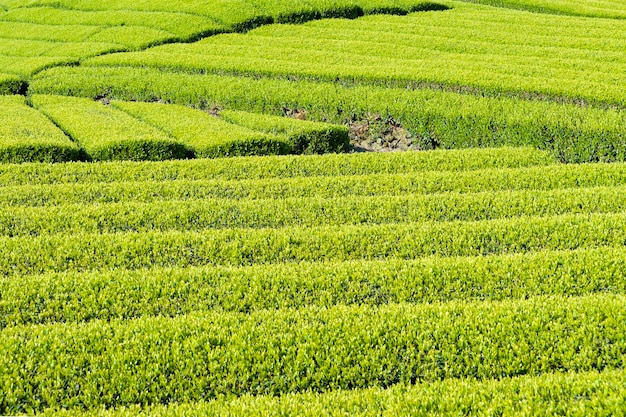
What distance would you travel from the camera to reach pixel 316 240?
11250mm

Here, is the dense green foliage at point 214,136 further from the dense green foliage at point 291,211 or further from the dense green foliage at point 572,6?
the dense green foliage at point 572,6

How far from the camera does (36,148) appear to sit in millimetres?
17422

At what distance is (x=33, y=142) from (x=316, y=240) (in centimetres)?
1061

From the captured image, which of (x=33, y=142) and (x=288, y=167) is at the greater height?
(x=33, y=142)

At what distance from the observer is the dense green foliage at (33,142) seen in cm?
1739

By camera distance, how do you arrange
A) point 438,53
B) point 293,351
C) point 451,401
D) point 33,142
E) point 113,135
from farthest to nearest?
point 438,53, point 113,135, point 33,142, point 293,351, point 451,401

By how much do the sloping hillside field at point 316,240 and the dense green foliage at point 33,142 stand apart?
75mm

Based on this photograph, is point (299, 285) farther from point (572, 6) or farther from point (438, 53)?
point (572, 6)

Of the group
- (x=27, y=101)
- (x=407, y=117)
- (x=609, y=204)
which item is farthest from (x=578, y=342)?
(x=27, y=101)

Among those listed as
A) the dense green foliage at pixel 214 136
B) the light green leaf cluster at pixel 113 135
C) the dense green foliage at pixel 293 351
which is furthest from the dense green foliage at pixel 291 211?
the dense green foliage at pixel 214 136

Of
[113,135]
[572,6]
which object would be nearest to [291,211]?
[113,135]

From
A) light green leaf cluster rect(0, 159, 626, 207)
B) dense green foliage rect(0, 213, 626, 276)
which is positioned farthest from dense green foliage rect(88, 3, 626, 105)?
dense green foliage rect(0, 213, 626, 276)

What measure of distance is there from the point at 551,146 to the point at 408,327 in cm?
1313

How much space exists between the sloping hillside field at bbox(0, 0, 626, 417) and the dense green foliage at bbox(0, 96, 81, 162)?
0.25ft
